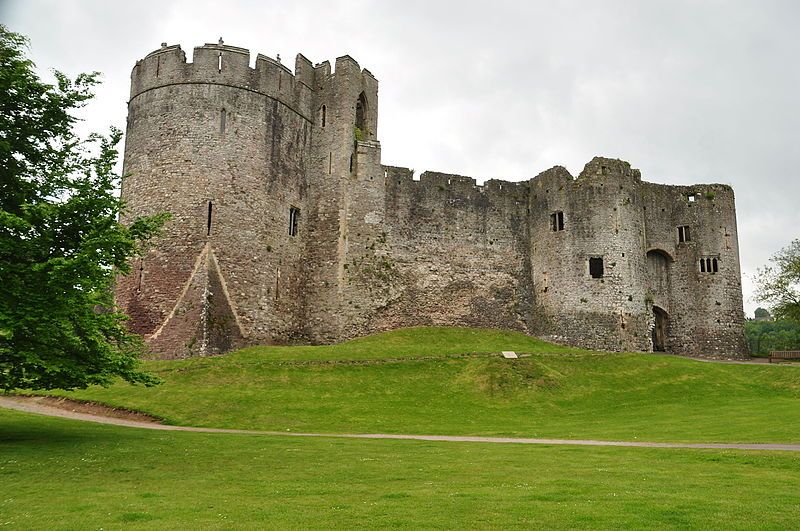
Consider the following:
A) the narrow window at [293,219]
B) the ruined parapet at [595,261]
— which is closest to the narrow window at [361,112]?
the narrow window at [293,219]

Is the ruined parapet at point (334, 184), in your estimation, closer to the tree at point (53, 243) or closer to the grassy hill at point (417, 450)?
the grassy hill at point (417, 450)

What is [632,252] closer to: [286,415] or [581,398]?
[581,398]

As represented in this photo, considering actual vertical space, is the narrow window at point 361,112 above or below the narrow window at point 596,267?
above

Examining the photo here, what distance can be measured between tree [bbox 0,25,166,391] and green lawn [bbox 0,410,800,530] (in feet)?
7.00

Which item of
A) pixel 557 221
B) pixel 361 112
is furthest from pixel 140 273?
pixel 557 221

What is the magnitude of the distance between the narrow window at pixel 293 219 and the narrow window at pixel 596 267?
18.1m

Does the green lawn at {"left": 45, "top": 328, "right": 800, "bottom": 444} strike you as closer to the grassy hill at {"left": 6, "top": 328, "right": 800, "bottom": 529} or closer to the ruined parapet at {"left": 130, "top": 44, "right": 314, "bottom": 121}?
the grassy hill at {"left": 6, "top": 328, "right": 800, "bottom": 529}

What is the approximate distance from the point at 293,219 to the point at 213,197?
5491 millimetres

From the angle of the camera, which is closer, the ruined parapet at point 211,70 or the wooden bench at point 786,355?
the ruined parapet at point 211,70

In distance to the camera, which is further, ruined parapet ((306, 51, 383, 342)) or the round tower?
ruined parapet ((306, 51, 383, 342))

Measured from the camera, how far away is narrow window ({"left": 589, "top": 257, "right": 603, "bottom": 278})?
40.3m

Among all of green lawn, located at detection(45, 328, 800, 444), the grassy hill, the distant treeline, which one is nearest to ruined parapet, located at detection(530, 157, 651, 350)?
the grassy hill

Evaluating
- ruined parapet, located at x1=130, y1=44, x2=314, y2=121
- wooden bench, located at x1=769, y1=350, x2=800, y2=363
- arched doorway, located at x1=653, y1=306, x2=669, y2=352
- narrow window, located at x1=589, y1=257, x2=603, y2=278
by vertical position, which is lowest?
wooden bench, located at x1=769, y1=350, x2=800, y2=363

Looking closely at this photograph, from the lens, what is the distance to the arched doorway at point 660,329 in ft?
145
